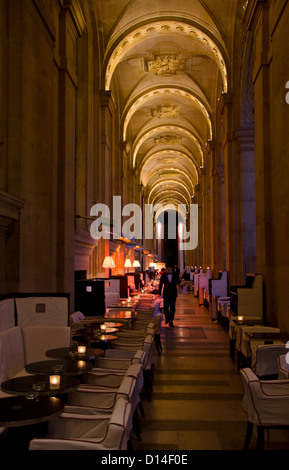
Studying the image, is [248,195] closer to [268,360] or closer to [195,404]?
[268,360]

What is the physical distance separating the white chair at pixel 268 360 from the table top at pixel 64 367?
74.2 inches

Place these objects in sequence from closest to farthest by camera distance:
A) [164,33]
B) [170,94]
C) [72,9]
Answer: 1. [72,9]
2. [164,33]
3. [170,94]

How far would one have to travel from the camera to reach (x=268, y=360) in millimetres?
4766

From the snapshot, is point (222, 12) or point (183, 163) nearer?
point (222, 12)

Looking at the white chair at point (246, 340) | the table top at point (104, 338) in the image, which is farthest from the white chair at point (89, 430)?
the white chair at point (246, 340)

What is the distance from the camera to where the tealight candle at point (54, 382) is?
3322 mm

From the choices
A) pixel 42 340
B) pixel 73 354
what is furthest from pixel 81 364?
pixel 42 340

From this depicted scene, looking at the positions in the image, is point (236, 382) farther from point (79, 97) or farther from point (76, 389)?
point (79, 97)

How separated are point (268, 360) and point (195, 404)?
37.7 inches

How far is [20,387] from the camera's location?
337 centimetres

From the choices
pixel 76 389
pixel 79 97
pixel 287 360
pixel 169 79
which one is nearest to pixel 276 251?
pixel 287 360

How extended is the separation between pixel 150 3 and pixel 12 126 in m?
9.29

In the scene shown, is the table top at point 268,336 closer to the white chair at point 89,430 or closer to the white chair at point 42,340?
the white chair at point 42,340

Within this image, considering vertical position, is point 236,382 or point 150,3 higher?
point 150,3
